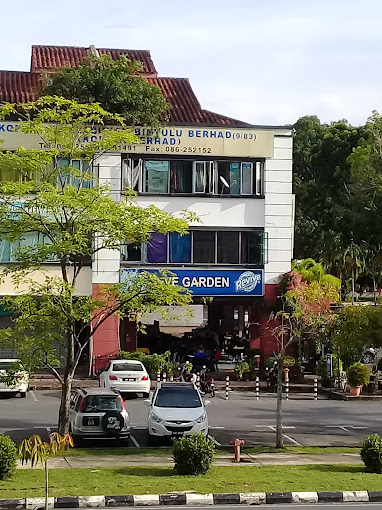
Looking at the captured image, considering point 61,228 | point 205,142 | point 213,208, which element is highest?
point 205,142

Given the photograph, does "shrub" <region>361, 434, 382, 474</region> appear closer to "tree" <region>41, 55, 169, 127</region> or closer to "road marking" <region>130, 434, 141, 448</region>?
"road marking" <region>130, 434, 141, 448</region>

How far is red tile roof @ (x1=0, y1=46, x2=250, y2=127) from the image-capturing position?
4359 centimetres

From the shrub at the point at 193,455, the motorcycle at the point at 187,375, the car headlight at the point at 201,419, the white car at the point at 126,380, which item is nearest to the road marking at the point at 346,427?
the car headlight at the point at 201,419

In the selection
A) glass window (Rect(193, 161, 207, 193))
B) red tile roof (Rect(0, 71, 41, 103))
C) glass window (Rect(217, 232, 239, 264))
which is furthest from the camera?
red tile roof (Rect(0, 71, 41, 103))

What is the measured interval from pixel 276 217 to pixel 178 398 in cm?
1938

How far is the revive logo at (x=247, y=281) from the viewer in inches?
1634

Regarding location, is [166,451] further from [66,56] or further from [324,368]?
[66,56]

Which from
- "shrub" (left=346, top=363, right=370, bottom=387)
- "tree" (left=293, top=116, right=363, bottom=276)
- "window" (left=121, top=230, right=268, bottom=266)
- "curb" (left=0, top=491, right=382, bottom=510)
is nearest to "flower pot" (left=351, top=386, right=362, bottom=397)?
"shrub" (left=346, top=363, right=370, bottom=387)

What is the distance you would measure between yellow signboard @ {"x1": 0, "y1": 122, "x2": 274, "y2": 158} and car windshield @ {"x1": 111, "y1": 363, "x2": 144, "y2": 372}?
11.6 meters

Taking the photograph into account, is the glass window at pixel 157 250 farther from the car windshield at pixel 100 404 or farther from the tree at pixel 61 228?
the car windshield at pixel 100 404

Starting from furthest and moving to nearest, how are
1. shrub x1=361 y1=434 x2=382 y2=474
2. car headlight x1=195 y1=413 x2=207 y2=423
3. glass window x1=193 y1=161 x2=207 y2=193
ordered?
glass window x1=193 y1=161 x2=207 y2=193 → car headlight x1=195 y1=413 x2=207 y2=423 → shrub x1=361 y1=434 x2=382 y2=474

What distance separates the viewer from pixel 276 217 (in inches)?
1645

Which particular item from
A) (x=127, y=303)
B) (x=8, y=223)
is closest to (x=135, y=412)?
(x=127, y=303)

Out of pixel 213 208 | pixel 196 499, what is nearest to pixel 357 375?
pixel 213 208
